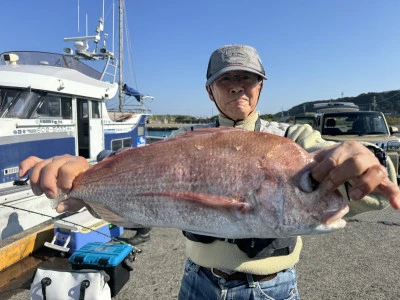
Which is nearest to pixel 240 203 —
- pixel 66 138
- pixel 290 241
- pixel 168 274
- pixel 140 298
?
pixel 290 241

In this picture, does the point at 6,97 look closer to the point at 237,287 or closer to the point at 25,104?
the point at 25,104

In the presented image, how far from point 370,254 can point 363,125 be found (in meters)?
6.63

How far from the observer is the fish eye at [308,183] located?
1.35m

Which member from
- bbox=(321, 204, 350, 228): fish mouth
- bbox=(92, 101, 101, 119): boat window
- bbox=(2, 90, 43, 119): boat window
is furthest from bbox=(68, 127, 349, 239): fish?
bbox=(92, 101, 101, 119): boat window

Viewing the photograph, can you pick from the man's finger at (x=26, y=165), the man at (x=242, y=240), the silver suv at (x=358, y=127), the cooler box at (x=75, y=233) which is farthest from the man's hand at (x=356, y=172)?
the silver suv at (x=358, y=127)

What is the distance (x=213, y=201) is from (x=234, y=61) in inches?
36.4

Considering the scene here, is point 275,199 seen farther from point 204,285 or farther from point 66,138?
point 66,138

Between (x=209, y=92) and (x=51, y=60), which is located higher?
(x=51, y=60)

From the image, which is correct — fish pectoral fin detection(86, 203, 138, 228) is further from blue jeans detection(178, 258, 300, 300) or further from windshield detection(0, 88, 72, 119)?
windshield detection(0, 88, 72, 119)

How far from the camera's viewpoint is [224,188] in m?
1.43

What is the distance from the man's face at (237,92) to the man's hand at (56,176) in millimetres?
939

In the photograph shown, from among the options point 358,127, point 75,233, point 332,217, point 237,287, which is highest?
point 358,127

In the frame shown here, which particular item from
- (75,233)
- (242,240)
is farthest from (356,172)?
(75,233)

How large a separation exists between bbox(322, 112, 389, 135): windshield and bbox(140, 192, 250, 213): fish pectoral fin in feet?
34.9
